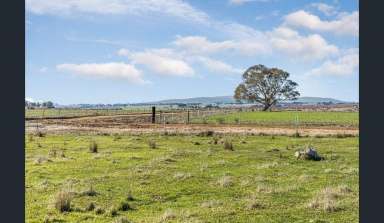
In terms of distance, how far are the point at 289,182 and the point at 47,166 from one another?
11.1 metres

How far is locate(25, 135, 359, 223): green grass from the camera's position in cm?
1284

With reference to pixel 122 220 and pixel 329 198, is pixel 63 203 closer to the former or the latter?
pixel 122 220

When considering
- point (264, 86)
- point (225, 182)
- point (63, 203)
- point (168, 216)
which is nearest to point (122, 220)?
point (168, 216)

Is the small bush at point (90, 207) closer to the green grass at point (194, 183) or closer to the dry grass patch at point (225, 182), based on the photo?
the green grass at point (194, 183)

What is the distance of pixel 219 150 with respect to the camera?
2872 centimetres

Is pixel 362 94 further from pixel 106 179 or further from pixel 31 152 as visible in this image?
pixel 31 152

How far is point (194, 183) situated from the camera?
1744 cm

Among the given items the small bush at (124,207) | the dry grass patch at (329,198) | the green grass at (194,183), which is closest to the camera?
the green grass at (194,183)

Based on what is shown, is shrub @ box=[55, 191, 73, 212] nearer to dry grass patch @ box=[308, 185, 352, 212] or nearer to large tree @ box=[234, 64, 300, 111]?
dry grass patch @ box=[308, 185, 352, 212]

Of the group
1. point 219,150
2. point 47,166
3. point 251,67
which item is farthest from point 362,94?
point 251,67

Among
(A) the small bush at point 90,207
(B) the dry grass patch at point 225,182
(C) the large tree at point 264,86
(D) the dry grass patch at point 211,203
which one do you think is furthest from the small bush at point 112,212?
(C) the large tree at point 264,86

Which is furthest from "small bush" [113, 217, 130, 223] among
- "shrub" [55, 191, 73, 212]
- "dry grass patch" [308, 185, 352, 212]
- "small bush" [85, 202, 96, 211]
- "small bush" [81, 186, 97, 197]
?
"dry grass patch" [308, 185, 352, 212]

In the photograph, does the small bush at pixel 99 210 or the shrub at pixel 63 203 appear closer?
the small bush at pixel 99 210

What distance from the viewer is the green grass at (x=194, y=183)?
1284 cm
